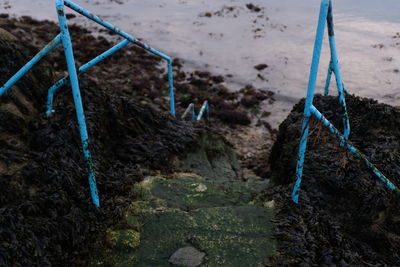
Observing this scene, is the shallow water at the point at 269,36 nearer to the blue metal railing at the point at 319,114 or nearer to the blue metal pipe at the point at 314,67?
the blue metal railing at the point at 319,114

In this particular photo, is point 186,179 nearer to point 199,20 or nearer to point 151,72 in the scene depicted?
point 151,72

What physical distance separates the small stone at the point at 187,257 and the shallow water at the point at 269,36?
8.99 m

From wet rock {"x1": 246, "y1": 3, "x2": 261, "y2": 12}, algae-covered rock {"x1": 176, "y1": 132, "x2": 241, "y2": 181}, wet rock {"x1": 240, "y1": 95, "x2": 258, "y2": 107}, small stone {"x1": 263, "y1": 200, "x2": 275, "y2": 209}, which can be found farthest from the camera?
wet rock {"x1": 246, "y1": 3, "x2": 261, "y2": 12}

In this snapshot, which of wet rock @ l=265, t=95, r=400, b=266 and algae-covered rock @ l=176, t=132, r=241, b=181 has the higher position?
wet rock @ l=265, t=95, r=400, b=266

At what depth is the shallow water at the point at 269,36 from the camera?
516 inches

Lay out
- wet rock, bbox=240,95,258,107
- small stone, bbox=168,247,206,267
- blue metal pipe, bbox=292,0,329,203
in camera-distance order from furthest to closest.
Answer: wet rock, bbox=240,95,258,107, blue metal pipe, bbox=292,0,329,203, small stone, bbox=168,247,206,267

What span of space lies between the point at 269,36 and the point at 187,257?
16712 millimetres

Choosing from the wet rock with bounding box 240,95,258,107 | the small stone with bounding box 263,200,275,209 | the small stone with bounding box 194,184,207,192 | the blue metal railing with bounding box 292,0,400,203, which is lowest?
the wet rock with bounding box 240,95,258,107

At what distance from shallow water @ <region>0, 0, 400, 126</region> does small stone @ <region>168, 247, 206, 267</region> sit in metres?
8.99

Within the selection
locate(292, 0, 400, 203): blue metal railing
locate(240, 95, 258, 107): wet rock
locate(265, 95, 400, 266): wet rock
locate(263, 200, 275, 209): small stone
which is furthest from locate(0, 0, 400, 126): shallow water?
locate(292, 0, 400, 203): blue metal railing

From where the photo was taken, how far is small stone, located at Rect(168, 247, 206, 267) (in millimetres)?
2352

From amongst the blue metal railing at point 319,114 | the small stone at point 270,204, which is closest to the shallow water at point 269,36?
the small stone at point 270,204

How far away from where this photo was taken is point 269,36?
17344 millimetres

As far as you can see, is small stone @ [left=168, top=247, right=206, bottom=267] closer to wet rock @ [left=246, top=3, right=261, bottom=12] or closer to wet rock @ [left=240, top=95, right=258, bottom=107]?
wet rock @ [left=240, top=95, right=258, bottom=107]
